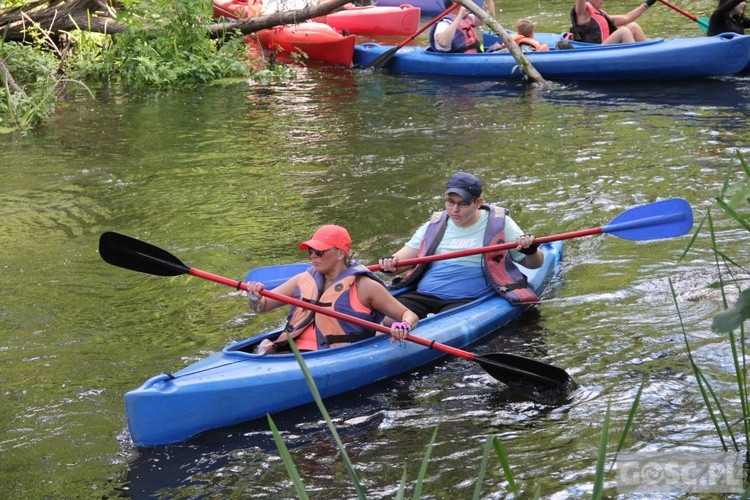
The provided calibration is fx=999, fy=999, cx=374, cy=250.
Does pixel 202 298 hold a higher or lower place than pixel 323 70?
lower

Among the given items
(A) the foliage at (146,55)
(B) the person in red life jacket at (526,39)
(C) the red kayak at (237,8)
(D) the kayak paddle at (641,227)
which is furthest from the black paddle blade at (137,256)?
(C) the red kayak at (237,8)

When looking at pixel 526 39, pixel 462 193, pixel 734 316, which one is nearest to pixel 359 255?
pixel 462 193

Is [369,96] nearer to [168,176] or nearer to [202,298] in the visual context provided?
[168,176]

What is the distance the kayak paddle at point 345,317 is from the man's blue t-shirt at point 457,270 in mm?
786

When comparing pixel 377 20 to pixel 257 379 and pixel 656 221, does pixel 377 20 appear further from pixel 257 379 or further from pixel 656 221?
pixel 257 379

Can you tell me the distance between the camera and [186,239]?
721 cm

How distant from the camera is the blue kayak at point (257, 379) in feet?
14.3

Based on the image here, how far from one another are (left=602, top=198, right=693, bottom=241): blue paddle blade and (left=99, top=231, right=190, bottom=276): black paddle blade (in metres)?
2.33

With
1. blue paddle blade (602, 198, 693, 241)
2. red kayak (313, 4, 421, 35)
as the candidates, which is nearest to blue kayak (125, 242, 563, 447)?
blue paddle blade (602, 198, 693, 241)

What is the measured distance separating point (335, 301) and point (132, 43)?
8765 millimetres

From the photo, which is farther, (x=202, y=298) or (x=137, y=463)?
(x=202, y=298)

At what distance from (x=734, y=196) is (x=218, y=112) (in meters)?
9.52

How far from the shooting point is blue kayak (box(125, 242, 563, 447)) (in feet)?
14.3

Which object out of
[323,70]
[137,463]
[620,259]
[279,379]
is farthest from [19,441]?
[323,70]
